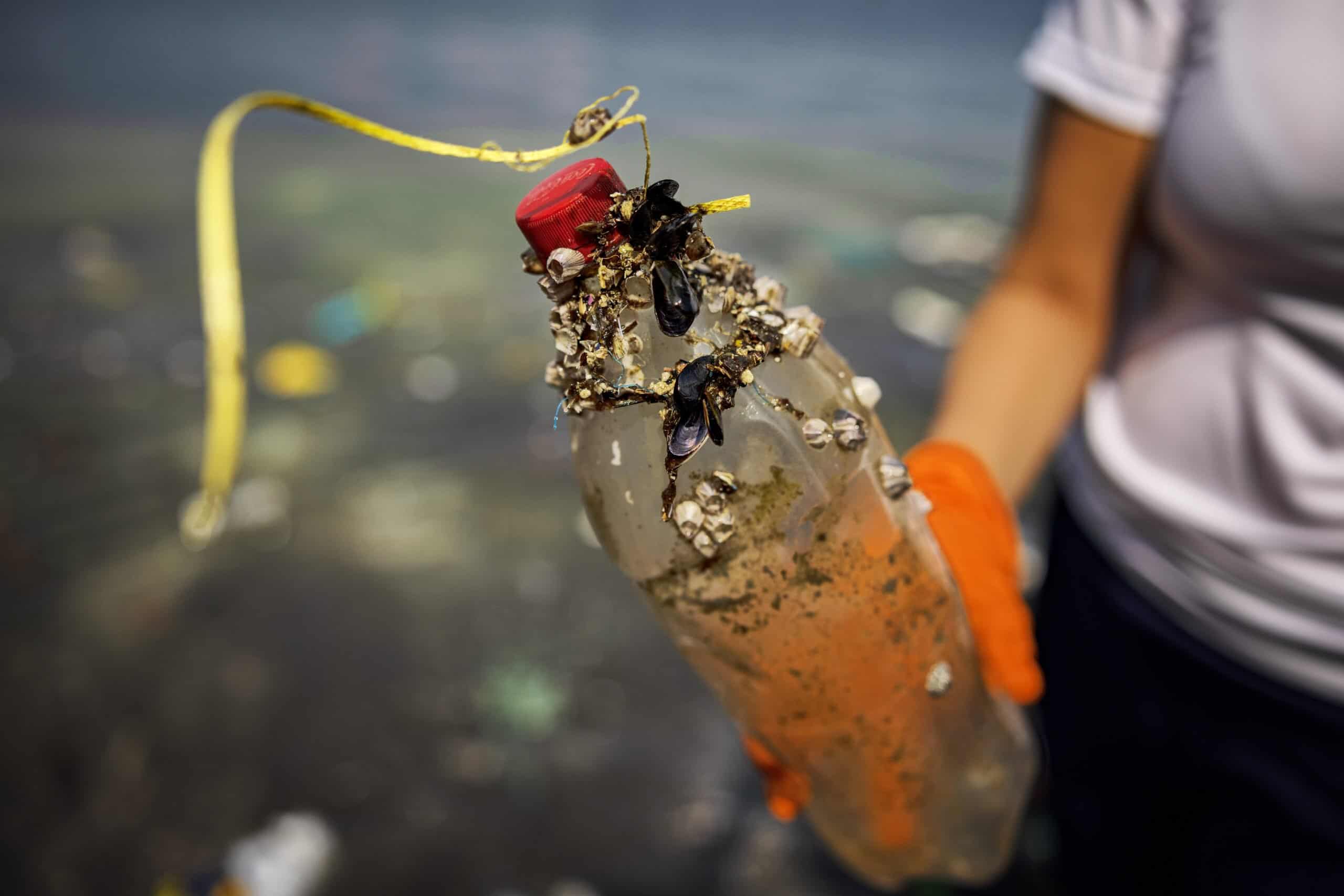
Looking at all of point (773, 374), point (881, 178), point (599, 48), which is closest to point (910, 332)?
point (881, 178)

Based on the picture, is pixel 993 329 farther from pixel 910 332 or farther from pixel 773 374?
pixel 910 332

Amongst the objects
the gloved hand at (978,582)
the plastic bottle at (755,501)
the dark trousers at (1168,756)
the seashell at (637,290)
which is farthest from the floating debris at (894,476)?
the dark trousers at (1168,756)

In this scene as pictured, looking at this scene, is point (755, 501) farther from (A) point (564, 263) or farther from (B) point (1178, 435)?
(B) point (1178, 435)

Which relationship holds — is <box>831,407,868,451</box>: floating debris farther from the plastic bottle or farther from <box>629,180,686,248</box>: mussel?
<box>629,180,686,248</box>: mussel

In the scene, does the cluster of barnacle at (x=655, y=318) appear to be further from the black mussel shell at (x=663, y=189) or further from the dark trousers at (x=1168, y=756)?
the dark trousers at (x=1168, y=756)

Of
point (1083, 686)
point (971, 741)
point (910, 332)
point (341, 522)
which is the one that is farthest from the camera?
point (910, 332)

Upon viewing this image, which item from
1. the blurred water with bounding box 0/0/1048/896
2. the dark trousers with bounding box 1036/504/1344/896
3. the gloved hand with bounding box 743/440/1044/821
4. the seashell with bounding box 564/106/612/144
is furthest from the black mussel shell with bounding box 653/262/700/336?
the dark trousers with bounding box 1036/504/1344/896

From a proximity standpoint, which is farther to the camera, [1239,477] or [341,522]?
[341,522]
